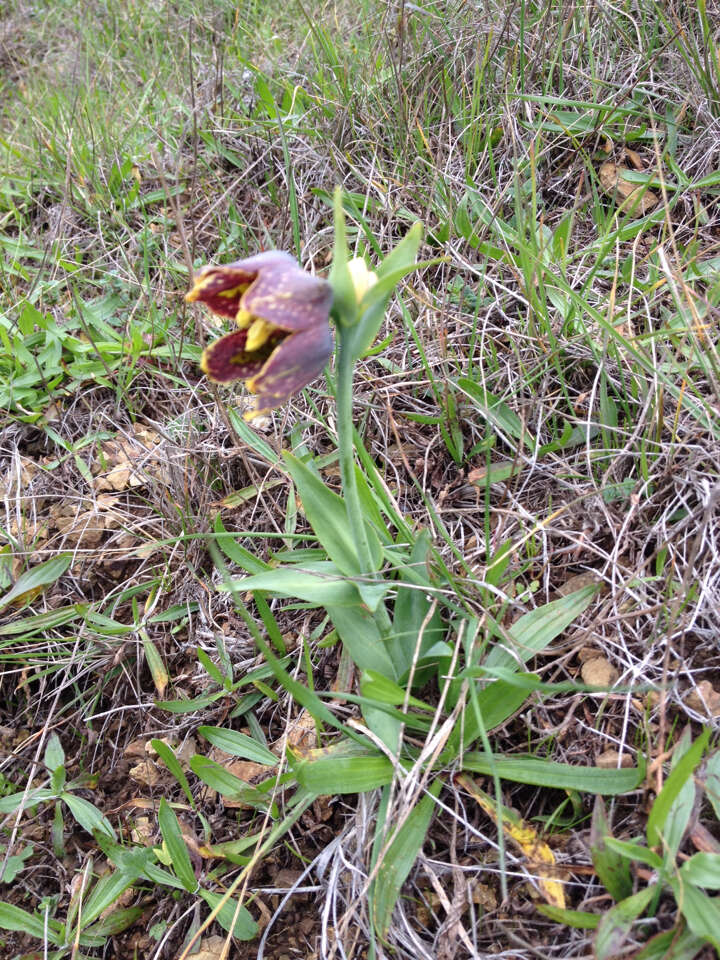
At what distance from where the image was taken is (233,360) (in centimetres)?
132

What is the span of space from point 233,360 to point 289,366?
153 millimetres

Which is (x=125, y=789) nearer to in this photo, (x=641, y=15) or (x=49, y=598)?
(x=49, y=598)

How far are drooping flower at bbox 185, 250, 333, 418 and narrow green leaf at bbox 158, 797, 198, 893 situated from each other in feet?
3.20

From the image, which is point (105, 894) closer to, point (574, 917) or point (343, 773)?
point (343, 773)

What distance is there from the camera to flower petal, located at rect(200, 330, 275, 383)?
51.3 inches

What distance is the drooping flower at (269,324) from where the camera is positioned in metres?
1.19

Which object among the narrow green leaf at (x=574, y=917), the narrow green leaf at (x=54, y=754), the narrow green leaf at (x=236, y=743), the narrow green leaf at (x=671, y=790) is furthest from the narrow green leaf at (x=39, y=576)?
the narrow green leaf at (x=671, y=790)

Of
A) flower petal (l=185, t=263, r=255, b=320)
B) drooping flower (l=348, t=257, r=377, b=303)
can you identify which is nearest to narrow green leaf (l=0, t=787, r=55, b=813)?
flower petal (l=185, t=263, r=255, b=320)

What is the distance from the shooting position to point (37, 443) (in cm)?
243

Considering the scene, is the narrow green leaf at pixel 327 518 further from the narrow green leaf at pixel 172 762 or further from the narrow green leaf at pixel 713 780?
the narrow green leaf at pixel 713 780

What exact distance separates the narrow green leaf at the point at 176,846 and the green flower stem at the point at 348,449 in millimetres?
666

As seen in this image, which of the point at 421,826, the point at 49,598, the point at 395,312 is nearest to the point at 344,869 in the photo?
the point at 421,826

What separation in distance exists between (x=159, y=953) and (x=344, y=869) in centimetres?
46

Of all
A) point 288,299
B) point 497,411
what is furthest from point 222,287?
point 497,411
